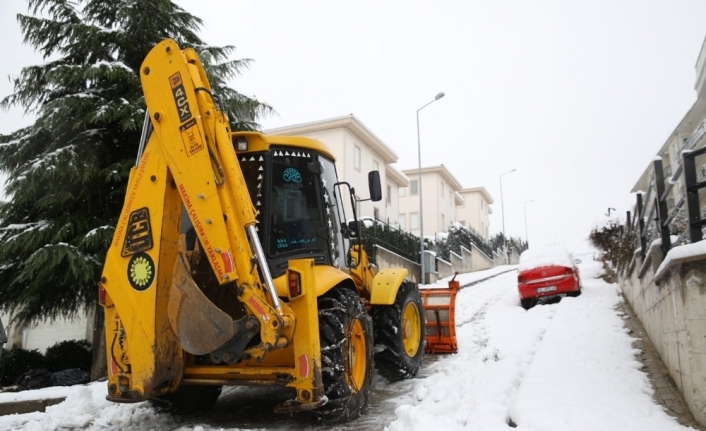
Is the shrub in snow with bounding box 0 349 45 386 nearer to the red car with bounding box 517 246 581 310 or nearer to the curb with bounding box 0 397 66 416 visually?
the curb with bounding box 0 397 66 416

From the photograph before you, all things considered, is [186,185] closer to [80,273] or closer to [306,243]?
[306,243]

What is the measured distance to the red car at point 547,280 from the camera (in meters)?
13.9

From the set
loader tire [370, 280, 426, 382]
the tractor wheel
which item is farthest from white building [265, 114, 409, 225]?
the tractor wheel

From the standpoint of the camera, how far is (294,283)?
15.1 feet

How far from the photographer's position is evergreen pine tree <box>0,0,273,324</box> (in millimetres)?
9031

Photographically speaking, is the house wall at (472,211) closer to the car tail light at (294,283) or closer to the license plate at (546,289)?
the license plate at (546,289)

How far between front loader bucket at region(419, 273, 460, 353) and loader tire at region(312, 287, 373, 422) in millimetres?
3332

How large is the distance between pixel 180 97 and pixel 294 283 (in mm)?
1883

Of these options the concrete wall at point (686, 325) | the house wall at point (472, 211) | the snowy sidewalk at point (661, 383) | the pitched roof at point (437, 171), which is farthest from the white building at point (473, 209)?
the concrete wall at point (686, 325)

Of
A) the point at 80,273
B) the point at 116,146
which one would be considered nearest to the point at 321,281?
the point at 80,273

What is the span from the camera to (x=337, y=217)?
244 inches

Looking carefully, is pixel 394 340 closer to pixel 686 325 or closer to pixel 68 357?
pixel 686 325

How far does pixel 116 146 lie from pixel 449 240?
2441 centimetres

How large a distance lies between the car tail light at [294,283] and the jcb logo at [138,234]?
1.20 meters
